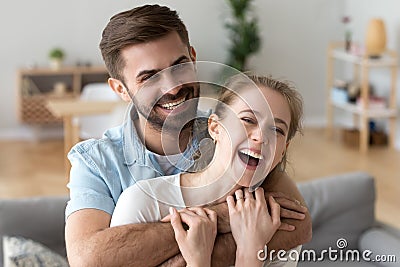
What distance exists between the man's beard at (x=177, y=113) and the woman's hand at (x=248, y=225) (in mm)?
166

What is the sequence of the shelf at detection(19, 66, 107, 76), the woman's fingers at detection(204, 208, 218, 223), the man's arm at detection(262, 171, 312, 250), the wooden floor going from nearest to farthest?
the woman's fingers at detection(204, 208, 218, 223) < the man's arm at detection(262, 171, 312, 250) < the wooden floor < the shelf at detection(19, 66, 107, 76)

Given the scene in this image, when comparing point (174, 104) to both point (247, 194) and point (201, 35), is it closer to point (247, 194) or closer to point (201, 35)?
point (247, 194)

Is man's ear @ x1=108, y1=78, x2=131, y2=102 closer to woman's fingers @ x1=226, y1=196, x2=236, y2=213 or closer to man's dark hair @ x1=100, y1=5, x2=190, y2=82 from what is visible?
man's dark hair @ x1=100, y1=5, x2=190, y2=82

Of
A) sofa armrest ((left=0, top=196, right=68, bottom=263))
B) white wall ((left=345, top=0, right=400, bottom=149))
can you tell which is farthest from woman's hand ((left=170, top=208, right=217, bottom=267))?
white wall ((left=345, top=0, right=400, bottom=149))

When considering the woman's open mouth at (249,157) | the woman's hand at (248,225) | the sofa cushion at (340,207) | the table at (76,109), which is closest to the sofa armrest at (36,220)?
the sofa cushion at (340,207)

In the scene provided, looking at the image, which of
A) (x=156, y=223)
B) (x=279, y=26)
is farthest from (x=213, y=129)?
(x=279, y=26)

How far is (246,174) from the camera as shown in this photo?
4.02 feet

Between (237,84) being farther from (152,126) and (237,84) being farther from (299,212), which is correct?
(299,212)

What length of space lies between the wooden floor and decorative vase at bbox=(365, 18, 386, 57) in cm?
84

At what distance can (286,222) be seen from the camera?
4.54ft

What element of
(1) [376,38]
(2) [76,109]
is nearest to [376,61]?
(1) [376,38]

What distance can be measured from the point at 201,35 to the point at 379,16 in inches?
65.4

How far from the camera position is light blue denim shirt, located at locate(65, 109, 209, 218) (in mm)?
1353

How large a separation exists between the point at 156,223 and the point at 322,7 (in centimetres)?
649
